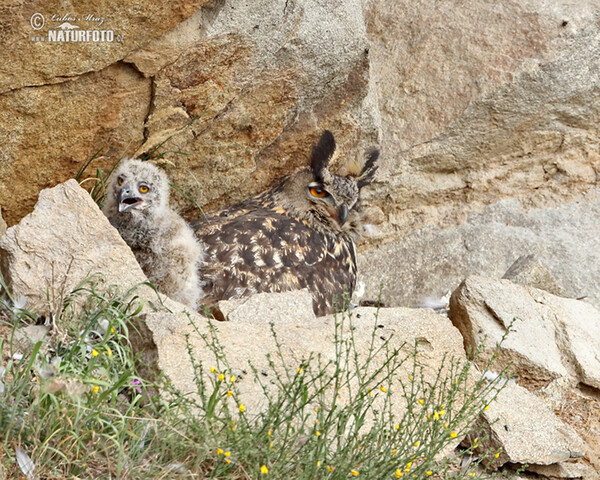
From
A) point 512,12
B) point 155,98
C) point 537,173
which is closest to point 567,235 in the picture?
point 537,173

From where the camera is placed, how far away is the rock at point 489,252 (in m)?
5.69

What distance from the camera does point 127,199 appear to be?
4238 millimetres

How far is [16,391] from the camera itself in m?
2.84

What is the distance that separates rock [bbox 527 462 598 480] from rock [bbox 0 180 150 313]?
2.02 meters

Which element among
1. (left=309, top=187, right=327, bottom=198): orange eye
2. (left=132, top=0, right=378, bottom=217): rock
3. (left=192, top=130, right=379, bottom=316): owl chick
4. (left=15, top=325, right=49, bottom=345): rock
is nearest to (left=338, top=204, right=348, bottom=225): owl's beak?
(left=192, top=130, right=379, bottom=316): owl chick

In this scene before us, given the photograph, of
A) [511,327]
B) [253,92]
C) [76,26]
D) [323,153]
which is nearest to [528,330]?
[511,327]

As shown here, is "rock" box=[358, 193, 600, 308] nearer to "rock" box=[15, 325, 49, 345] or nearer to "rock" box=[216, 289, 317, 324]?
"rock" box=[216, 289, 317, 324]

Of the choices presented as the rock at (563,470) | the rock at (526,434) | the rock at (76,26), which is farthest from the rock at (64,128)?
the rock at (563,470)

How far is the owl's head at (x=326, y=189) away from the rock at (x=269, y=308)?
1.21m

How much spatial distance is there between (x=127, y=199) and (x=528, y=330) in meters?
2.32

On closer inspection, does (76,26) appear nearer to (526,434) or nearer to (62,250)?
(62,250)

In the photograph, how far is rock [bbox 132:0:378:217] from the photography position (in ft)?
14.5

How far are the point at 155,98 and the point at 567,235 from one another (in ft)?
10.7

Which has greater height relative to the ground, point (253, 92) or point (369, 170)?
point (253, 92)
